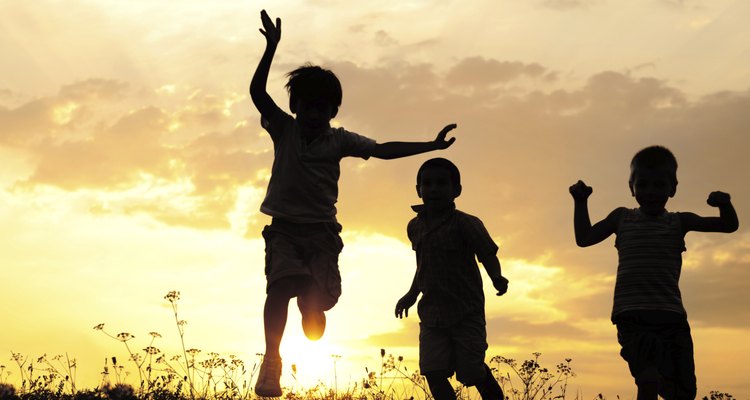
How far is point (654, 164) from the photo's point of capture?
25.1 feet

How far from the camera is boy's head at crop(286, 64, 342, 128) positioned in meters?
8.48

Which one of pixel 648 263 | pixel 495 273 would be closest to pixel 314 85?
pixel 495 273

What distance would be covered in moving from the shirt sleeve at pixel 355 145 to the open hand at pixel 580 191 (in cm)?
212

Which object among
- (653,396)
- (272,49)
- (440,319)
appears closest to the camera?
(653,396)

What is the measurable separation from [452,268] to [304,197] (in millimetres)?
1539

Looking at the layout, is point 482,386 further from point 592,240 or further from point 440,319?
point 592,240

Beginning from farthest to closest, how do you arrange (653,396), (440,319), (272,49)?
(440,319)
(272,49)
(653,396)

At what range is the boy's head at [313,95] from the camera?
8.48 m

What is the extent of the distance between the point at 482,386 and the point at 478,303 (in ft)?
2.49

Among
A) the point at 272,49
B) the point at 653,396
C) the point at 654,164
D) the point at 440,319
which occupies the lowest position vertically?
the point at 653,396

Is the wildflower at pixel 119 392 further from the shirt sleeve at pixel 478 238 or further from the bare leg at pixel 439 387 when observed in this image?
the shirt sleeve at pixel 478 238

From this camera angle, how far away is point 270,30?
801 centimetres

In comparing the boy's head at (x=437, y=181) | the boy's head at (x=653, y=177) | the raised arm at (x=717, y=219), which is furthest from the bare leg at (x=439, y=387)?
the raised arm at (x=717, y=219)

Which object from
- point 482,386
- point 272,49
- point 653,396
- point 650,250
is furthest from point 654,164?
point 272,49
